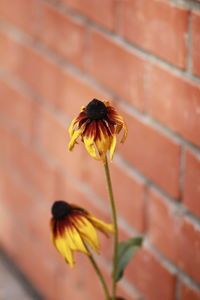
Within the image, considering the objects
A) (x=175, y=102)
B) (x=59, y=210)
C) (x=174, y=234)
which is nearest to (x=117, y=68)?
(x=175, y=102)

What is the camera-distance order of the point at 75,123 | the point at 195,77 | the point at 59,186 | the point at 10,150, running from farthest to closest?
the point at 10,150 < the point at 59,186 < the point at 195,77 < the point at 75,123

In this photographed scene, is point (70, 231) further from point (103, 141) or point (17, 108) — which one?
point (17, 108)

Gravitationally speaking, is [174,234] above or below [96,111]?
below

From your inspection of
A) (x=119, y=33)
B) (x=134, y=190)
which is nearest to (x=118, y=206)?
(x=134, y=190)

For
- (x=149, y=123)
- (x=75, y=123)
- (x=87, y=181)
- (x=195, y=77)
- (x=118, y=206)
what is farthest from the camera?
(x=87, y=181)

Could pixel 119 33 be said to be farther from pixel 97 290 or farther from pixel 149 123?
pixel 97 290

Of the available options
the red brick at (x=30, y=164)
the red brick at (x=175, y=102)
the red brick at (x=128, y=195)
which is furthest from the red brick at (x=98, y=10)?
the red brick at (x=30, y=164)

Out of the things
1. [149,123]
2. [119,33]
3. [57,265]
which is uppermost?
[119,33]
